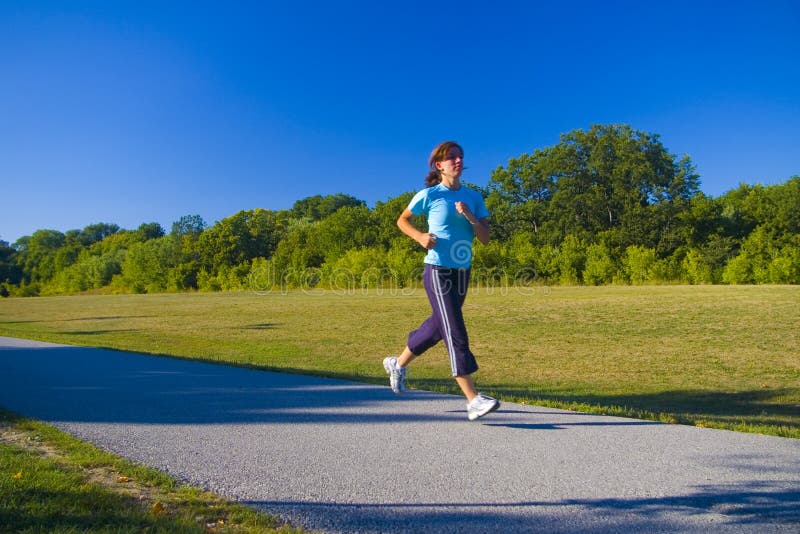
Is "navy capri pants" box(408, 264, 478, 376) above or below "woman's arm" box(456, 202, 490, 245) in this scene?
below

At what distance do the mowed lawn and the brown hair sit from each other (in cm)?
253

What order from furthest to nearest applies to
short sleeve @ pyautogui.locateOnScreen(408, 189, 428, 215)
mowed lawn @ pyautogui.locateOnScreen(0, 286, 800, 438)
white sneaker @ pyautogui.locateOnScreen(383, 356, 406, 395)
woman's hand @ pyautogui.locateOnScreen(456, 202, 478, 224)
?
mowed lawn @ pyautogui.locateOnScreen(0, 286, 800, 438)
white sneaker @ pyautogui.locateOnScreen(383, 356, 406, 395)
short sleeve @ pyautogui.locateOnScreen(408, 189, 428, 215)
woman's hand @ pyautogui.locateOnScreen(456, 202, 478, 224)

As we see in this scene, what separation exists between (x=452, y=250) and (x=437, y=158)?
82cm

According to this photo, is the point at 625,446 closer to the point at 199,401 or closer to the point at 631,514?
the point at 631,514

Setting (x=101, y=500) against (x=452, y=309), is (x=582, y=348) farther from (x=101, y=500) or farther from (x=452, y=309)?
(x=101, y=500)

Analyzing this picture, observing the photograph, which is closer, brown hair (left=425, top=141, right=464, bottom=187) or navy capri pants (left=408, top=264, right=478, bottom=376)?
navy capri pants (left=408, top=264, right=478, bottom=376)

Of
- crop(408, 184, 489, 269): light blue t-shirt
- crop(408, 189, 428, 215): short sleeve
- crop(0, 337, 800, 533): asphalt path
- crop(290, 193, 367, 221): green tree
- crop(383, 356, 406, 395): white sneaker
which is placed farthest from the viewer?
crop(290, 193, 367, 221): green tree

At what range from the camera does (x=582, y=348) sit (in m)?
16.1

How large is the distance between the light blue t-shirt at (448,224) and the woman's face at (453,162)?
Answer: 5.4 inches

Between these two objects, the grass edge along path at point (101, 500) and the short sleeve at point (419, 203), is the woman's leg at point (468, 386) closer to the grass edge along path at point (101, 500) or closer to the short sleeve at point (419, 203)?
the short sleeve at point (419, 203)

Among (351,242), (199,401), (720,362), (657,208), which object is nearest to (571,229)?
(657,208)

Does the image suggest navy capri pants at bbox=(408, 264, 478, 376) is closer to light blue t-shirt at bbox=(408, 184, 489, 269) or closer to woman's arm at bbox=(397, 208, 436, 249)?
light blue t-shirt at bbox=(408, 184, 489, 269)

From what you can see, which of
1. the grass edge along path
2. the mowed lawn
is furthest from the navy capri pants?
the grass edge along path

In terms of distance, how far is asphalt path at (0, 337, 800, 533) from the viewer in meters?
2.74
